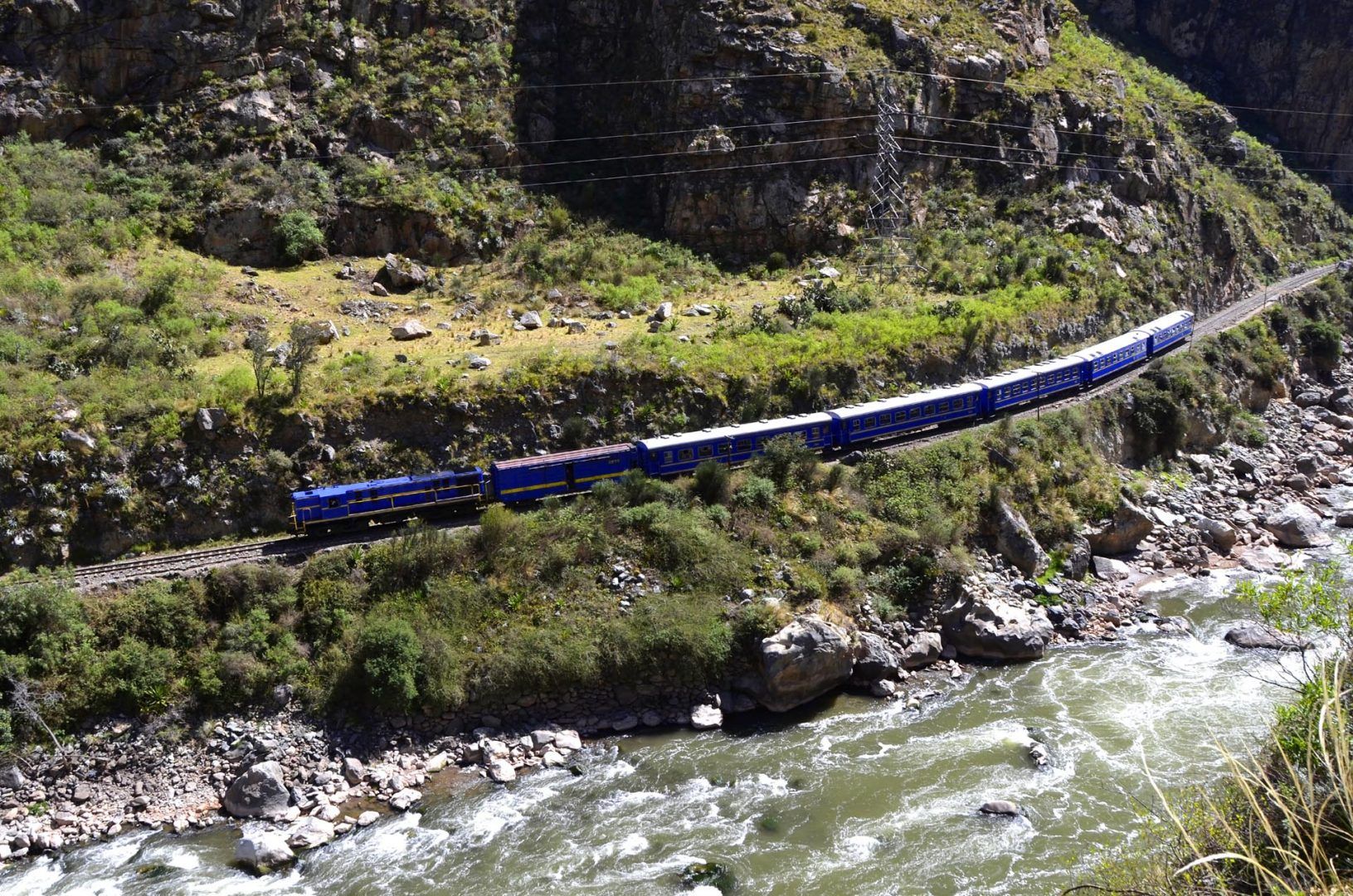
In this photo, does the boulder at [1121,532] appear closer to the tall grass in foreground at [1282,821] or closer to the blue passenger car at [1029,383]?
the blue passenger car at [1029,383]

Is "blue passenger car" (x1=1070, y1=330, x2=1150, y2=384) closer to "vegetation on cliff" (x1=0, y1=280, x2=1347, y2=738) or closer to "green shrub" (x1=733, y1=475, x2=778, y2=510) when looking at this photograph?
"vegetation on cliff" (x1=0, y1=280, x2=1347, y2=738)

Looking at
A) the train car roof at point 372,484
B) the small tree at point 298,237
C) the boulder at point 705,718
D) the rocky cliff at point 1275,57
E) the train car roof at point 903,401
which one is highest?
the rocky cliff at point 1275,57

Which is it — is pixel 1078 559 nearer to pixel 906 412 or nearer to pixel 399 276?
pixel 906 412

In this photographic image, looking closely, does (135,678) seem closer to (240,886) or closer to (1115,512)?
(240,886)

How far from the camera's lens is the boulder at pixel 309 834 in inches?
777

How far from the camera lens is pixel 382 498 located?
88.5ft

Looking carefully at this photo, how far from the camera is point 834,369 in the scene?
34438 mm

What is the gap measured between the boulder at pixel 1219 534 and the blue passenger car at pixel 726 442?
533 inches

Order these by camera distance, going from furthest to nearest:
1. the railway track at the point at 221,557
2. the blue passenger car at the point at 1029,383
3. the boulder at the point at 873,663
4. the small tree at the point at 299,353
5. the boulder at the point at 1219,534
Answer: the blue passenger car at the point at 1029,383 → the boulder at the point at 1219,534 → the small tree at the point at 299,353 → the boulder at the point at 873,663 → the railway track at the point at 221,557

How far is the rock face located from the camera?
2408cm

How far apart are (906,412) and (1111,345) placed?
41.5 ft

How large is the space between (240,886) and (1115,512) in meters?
27.8

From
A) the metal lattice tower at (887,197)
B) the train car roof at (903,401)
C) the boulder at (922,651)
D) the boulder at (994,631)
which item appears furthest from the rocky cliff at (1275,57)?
the boulder at (922,651)

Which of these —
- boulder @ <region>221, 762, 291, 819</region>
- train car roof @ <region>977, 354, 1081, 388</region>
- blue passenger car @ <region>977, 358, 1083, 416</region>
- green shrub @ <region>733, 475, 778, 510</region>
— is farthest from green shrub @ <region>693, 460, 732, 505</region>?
boulder @ <region>221, 762, 291, 819</region>
